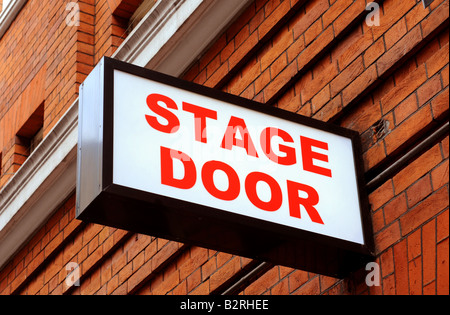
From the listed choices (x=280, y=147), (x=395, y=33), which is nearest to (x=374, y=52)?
(x=395, y=33)

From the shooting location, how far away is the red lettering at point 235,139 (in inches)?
146

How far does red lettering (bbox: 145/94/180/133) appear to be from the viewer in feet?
11.8

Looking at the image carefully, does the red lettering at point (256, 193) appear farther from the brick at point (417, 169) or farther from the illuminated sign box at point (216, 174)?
the brick at point (417, 169)

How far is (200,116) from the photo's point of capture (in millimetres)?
3730

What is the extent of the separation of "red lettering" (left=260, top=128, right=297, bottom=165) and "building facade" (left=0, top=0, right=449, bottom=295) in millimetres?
409

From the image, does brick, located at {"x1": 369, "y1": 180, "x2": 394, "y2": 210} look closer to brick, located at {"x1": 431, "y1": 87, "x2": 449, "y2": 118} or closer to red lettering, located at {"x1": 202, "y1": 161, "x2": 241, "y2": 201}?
brick, located at {"x1": 431, "y1": 87, "x2": 449, "y2": 118}

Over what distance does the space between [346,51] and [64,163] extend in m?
2.72

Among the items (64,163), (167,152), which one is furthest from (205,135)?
(64,163)

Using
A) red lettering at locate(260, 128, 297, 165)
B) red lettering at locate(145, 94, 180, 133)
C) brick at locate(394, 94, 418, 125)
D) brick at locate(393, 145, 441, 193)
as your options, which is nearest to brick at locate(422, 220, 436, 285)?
brick at locate(393, 145, 441, 193)

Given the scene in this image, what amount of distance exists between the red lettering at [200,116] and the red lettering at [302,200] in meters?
0.43

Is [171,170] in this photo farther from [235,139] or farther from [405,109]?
[405,109]

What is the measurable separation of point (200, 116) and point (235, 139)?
18cm
